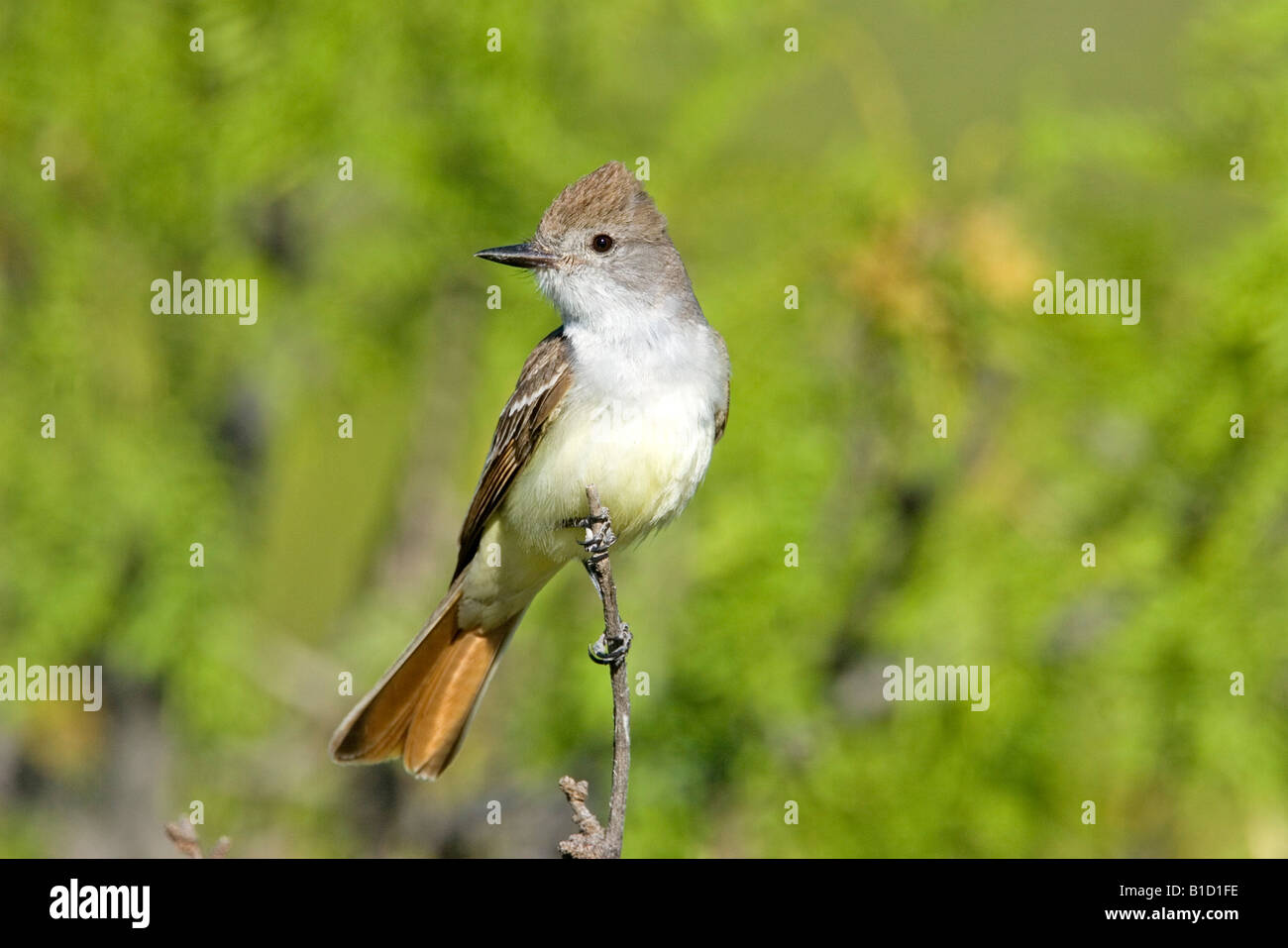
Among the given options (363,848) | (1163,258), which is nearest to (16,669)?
(363,848)

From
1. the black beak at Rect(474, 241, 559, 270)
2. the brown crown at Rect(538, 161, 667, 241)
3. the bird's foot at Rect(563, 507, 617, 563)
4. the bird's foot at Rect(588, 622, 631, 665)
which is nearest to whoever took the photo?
the bird's foot at Rect(588, 622, 631, 665)

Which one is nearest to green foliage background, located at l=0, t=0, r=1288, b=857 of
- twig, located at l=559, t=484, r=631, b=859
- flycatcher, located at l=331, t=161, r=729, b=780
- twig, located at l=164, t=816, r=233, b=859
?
flycatcher, located at l=331, t=161, r=729, b=780

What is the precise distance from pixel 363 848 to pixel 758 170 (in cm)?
277

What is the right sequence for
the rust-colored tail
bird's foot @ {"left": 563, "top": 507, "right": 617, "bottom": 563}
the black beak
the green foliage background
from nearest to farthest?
bird's foot @ {"left": 563, "top": 507, "right": 617, "bottom": 563} → the black beak → the rust-colored tail → the green foliage background

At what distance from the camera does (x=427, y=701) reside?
4141 millimetres

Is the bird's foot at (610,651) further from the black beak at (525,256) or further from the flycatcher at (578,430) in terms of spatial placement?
the black beak at (525,256)

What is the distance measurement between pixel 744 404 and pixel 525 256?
3.51ft

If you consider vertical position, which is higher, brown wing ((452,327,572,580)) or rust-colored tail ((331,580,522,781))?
brown wing ((452,327,572,580))

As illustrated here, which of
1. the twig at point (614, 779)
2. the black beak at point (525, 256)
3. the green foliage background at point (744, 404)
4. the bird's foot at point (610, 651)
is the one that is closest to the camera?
the twig at point (614, 779)

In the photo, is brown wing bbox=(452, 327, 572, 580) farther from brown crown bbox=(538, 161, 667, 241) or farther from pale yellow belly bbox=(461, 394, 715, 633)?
brown crown bbox=(538, 161, 667, 241)

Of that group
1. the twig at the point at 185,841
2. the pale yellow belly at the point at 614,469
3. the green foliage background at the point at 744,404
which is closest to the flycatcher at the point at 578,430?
the pale yellow belly at the point at 614,469

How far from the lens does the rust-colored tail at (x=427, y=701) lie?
395cm

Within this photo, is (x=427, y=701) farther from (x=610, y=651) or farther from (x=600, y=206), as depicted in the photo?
(x=600, y=206)

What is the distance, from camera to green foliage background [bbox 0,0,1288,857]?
4.72 metres
